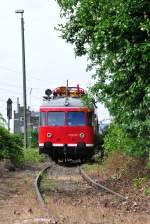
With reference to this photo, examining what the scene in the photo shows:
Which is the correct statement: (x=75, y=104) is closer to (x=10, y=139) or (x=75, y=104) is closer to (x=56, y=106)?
(x=56, y=106)

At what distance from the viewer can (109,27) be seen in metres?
15.9

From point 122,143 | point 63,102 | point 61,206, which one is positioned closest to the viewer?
point 61,206

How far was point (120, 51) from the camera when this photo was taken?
16578 millimetres

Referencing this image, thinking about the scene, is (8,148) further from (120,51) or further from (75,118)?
(120,51)

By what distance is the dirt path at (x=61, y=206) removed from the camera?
40.6ft

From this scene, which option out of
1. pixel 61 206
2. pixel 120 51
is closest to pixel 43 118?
pixel 120 51

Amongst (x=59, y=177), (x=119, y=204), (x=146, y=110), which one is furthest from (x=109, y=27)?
(x=59, y=177)

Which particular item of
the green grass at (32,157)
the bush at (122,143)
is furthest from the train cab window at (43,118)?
the bush at (122,143)

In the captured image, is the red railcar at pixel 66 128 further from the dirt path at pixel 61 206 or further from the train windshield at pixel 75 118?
the dirt path at pixel 61 206

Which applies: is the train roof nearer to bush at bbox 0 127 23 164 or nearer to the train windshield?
the train windshield

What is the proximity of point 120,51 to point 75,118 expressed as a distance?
16.2 metres

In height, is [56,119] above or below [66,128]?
above

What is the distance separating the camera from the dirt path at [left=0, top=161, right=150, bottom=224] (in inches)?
488

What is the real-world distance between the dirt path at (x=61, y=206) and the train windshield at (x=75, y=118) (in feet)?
33.4
